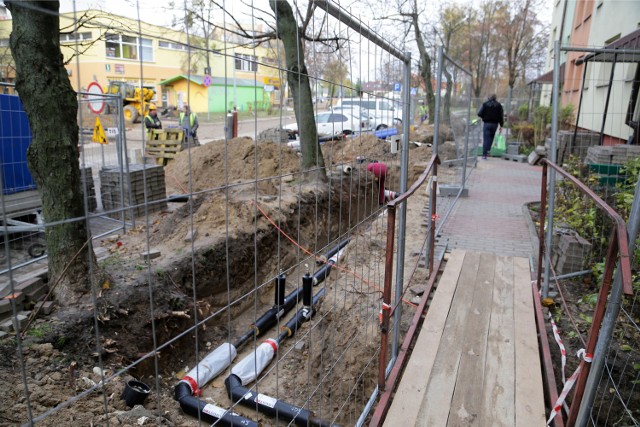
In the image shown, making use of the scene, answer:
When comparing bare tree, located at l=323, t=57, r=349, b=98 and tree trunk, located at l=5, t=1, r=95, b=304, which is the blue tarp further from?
bare tree, located at l=323, t=57, r=349, b=98

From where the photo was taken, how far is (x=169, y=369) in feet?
14.4

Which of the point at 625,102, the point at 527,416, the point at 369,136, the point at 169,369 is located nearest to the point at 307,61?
the point at 369,136

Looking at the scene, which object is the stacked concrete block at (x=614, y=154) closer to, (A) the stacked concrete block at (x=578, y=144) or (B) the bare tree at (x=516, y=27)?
(A) the stacked concrete block at (x=578, y=144)

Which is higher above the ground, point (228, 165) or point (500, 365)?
point (228, 165)

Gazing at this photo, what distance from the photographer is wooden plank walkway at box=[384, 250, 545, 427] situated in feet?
9.46

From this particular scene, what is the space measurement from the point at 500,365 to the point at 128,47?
3.21 meters

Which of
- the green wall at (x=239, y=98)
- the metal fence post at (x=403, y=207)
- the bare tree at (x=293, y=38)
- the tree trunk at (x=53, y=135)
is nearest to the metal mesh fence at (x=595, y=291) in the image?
the metal fence post at (x=403, y=207)

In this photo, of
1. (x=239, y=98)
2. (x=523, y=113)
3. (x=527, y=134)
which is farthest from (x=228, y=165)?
(x=523, y=113)

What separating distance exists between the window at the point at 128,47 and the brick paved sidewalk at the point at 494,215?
217 inches

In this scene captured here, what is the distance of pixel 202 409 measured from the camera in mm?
3441

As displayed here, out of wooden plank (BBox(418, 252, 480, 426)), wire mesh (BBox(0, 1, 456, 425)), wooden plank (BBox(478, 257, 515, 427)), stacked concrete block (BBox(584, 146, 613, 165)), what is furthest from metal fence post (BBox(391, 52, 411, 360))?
stacked concrete block (BBox(584, 146, 613, 165))

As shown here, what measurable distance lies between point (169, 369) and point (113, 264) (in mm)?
1401

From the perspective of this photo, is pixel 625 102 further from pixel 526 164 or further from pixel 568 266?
pixel 568 266

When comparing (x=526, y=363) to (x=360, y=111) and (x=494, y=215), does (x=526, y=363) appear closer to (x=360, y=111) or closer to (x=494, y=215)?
(x=360, y=111)
